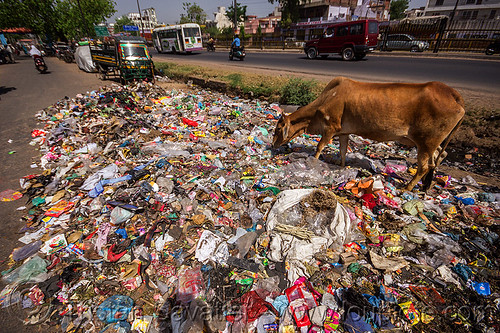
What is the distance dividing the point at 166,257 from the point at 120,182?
6.65 feet

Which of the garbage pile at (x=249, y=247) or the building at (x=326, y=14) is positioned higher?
the building at (x=326, y=14)

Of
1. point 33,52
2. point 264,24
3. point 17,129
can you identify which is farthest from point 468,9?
point 33,52

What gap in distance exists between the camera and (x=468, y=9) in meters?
31.4

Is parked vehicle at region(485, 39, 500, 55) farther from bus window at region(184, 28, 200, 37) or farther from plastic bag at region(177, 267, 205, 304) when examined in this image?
bus window at region(184, 28, 200, 37)

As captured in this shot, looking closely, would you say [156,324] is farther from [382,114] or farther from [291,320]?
[382,114]

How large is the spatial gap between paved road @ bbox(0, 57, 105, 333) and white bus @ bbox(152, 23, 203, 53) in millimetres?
13999

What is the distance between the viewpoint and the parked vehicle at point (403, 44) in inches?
731

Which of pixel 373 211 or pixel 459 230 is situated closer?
pixel 459 230

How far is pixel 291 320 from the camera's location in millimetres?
2311

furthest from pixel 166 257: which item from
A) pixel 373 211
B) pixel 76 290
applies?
pixel 373 211

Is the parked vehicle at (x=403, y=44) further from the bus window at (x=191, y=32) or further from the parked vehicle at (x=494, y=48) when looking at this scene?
the bus window at (x=191, y=32)

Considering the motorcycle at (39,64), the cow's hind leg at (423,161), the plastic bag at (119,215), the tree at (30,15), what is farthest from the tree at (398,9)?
the plastic bag at (119,215)

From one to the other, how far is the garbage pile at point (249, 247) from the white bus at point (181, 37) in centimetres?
2469

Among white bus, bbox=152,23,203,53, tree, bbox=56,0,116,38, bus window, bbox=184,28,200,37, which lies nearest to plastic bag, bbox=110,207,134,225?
white bus, bbox=152,23,203,53
